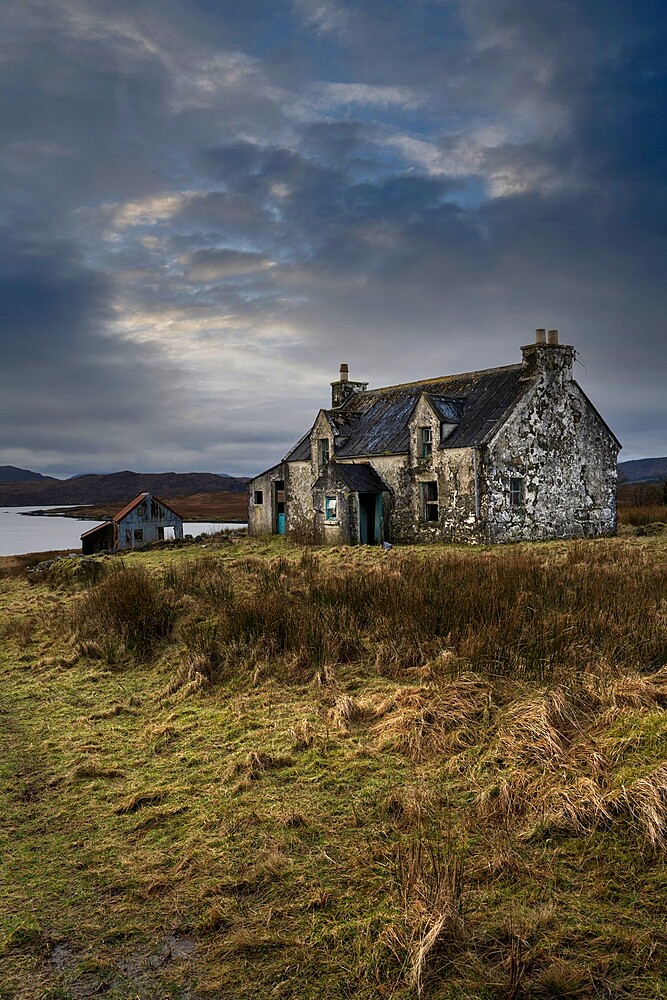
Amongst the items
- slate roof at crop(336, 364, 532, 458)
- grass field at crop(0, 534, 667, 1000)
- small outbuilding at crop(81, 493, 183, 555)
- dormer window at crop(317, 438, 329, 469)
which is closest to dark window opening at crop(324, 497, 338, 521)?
slate roof at crop(336, 364, 532, 458)

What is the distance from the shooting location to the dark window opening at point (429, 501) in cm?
2672

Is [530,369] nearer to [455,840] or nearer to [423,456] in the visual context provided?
[423,456]

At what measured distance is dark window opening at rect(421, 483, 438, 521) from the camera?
26.7m

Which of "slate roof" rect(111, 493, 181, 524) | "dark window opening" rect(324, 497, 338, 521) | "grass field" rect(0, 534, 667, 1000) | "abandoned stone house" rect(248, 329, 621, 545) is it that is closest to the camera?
"grass field" rect(0, 534, 667, 1000)

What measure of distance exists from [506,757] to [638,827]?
1249mm

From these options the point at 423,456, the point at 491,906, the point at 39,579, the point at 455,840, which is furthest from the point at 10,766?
the point at 423,456

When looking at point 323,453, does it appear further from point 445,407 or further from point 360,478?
point 445,407

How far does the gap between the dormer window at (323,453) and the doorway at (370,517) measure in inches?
166

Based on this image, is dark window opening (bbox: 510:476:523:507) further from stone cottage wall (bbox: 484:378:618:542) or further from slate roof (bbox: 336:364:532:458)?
slate roof (bbox: 336:364:532:458)

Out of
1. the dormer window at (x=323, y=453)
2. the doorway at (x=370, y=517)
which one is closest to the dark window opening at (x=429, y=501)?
the doorway at (x=370, y=517)

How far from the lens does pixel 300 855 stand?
4602 mm

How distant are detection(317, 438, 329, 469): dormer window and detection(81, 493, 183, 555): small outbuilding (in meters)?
7.68

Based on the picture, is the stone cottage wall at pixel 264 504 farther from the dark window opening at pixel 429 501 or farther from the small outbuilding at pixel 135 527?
the dark window opening at pixel 429 501

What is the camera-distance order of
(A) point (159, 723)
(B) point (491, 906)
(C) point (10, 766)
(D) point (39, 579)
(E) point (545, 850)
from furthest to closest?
(D) point (39, 579) < (A) point (159, 723) < (C) point (10, 766) < (E) point (545, 850) < (B) point (491, 906)
